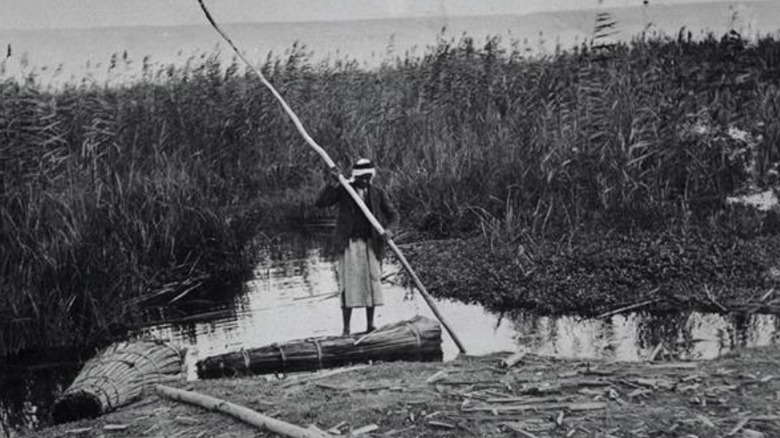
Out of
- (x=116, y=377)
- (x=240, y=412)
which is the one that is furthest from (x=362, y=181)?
(x=240, y=412)

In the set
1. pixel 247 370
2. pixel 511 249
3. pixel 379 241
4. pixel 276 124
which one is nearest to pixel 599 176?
pixel 511 249

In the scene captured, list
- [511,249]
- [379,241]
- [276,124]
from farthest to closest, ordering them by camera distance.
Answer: [276,124], [511,249], [379,241]

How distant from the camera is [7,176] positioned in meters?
9.45

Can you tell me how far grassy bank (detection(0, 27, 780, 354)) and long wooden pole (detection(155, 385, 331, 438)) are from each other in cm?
234

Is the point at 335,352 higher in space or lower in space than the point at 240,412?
higher

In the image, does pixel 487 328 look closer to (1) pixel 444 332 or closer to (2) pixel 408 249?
(1) pixel 444 332

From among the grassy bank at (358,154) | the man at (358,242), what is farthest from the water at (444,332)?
the grassy bank at (358,154)

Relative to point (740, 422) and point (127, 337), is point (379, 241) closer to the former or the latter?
point (127, 337)

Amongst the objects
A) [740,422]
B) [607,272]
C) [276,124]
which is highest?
[276,124]

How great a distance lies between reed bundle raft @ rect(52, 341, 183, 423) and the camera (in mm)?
6703

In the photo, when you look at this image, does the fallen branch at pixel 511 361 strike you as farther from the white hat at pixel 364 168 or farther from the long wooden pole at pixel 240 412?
the white hat at pixel 364 168

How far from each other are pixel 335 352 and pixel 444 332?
1365 millimetres

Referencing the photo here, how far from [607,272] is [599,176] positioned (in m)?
1.67

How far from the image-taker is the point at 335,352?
7613 millimetres
